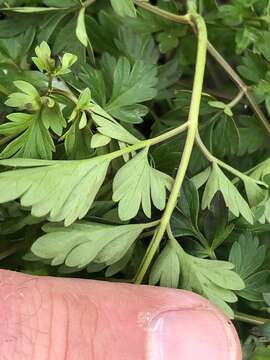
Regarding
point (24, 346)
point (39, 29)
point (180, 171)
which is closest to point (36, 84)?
point (39, 29)

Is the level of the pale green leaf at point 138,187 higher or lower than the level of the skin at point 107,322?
higher

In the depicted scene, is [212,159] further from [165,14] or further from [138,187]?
[165,14]

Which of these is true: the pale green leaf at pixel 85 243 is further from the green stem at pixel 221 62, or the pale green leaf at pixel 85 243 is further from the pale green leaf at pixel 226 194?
the green stem at pixel 221 62

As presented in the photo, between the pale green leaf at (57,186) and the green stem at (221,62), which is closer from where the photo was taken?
the pale green leaf at (57,186)

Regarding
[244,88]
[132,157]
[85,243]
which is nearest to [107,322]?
[85,243]

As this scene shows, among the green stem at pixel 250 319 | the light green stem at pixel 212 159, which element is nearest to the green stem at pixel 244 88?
the light green stem at pixel 212 159

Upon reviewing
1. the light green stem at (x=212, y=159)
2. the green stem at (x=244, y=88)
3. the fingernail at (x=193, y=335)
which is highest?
the green stem at (x=244, y=88)
